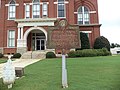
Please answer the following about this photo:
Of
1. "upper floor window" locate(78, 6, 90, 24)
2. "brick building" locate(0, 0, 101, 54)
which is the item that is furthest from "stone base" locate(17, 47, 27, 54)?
"upper floor window" locate(78, 6, 90, 24)

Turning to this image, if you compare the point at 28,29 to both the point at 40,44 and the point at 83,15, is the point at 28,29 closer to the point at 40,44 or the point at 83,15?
the point at 40,44

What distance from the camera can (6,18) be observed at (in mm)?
31844

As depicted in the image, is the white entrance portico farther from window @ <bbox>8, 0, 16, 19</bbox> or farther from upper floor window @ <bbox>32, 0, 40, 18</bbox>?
window @ <bbox>8, 0, 16, 19</bbox>

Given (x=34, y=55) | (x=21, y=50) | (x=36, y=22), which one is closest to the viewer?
(x=34, y=55)

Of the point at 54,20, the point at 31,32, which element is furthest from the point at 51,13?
the point at 31,32

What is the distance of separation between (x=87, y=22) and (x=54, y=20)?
7.13m

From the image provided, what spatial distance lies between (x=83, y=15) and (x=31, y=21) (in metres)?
9.33

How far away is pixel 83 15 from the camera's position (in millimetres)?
33844

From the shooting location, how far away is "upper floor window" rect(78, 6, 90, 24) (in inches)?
1328

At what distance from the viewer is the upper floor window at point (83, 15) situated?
33.7 m

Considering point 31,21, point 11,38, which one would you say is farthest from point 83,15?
point 11,38

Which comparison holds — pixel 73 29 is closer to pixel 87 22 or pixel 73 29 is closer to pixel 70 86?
pixel 70 86

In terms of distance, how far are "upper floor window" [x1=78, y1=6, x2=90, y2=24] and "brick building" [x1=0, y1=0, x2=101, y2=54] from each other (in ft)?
1.79

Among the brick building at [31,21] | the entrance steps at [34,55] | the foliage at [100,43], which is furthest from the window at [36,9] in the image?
the foliage at [100,43]
